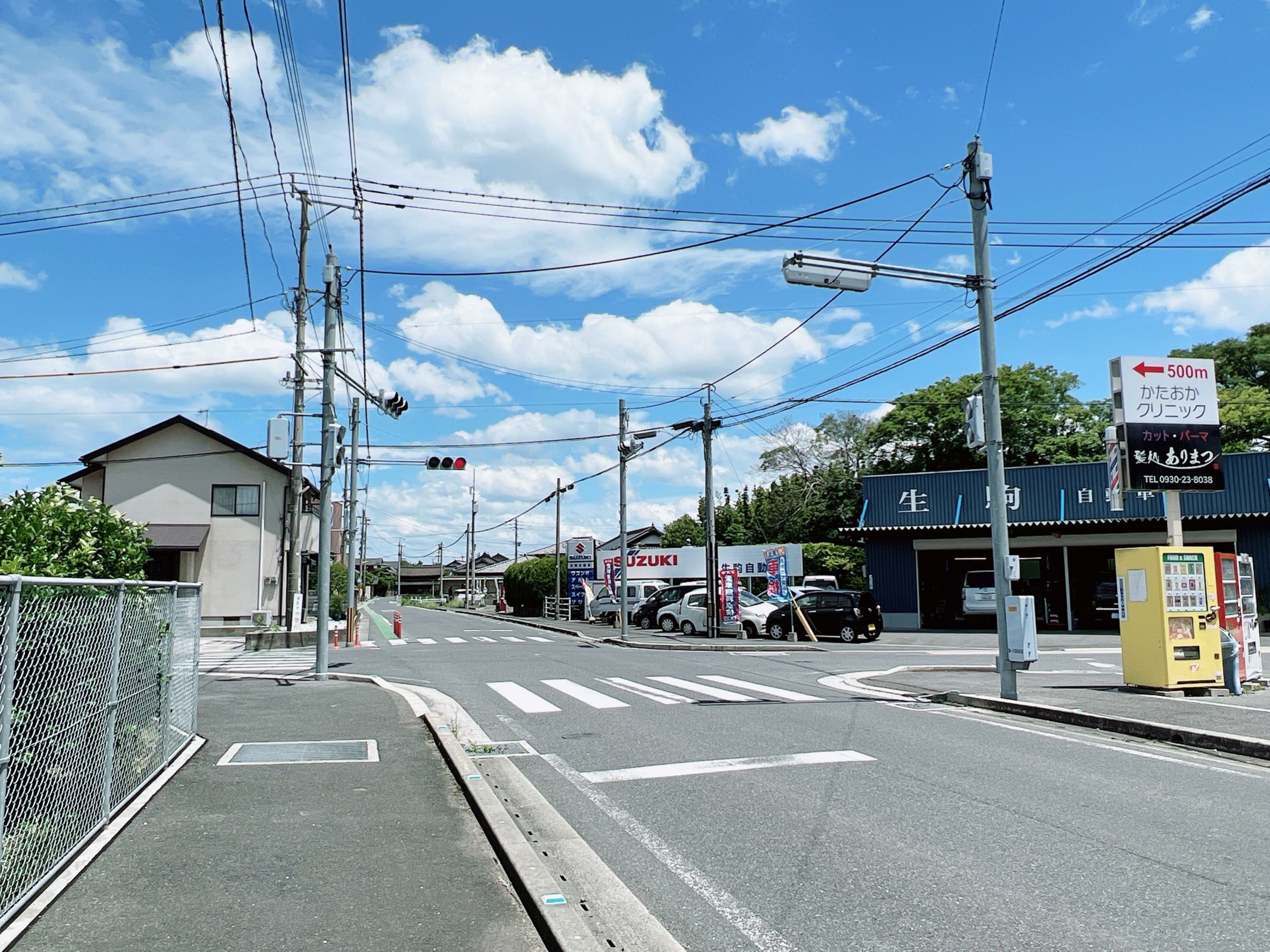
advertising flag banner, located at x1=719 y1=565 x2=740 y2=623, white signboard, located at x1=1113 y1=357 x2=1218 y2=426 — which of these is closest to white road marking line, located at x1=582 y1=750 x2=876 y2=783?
white signboard, located at x1=1113 y1=357 x2=1218 y2=426

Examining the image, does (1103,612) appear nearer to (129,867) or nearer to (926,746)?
(926,746)

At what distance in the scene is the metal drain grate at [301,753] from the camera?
8484mm

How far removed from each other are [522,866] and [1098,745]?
23.0 ft

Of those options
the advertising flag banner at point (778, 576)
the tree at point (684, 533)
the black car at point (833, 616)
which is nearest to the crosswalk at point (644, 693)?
the black car at point (833, 616)

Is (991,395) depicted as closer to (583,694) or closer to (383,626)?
(583,694)

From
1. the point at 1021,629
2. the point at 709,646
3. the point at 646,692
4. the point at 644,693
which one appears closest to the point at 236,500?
the point at 709,646

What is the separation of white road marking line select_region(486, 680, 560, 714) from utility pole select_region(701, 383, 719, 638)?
15736 mm

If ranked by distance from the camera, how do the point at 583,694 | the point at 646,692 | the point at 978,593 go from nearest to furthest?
the point at 583,694 < the point at 646,692 < the point at 978,593

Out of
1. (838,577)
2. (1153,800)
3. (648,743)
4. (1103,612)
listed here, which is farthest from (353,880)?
(838,577)

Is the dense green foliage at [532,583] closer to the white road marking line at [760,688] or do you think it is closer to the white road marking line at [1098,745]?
the white road marking line at [760,688]

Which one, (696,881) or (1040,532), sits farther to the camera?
(1040,532)

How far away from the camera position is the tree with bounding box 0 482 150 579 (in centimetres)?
715

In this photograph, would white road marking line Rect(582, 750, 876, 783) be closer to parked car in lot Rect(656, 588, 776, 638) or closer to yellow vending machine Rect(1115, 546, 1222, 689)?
Answer: yellow vending machine Rect(1115, 546, 1222, 689)

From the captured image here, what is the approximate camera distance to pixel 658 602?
4006cm
